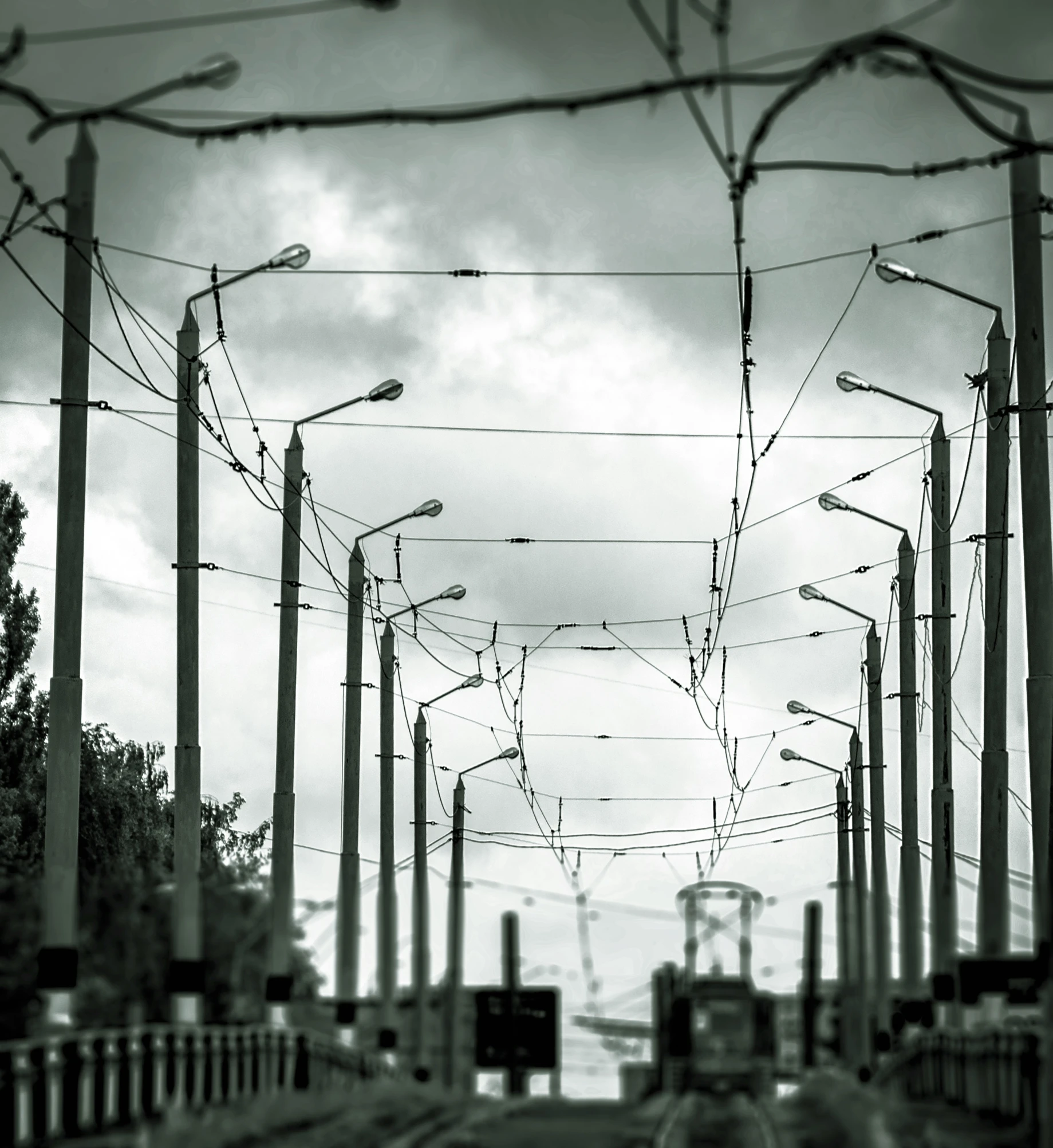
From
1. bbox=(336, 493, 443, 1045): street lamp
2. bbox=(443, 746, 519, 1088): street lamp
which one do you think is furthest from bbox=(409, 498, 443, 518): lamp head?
bbox=(443, 746, 519, 1088): street lamp

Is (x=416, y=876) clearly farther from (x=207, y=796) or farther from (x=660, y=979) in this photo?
(x=207, y=796)

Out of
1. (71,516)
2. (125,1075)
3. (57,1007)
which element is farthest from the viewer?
(71,516)

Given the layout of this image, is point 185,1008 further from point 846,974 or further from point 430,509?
Result: point 430,509

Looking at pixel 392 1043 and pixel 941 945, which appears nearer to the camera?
pixel 941 945

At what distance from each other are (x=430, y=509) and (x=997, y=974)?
22237 millimetres

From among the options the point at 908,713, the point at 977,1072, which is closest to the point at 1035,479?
the point at 977,1072

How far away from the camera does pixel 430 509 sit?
40.7 metres

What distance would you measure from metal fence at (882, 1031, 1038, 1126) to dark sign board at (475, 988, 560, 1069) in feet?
23.5

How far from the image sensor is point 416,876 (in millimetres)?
35344

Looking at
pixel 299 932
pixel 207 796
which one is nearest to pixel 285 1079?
pixel 299 932

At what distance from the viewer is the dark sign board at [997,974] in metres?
19.6

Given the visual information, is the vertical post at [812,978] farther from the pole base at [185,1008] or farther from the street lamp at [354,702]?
the street lamp at [354,702]

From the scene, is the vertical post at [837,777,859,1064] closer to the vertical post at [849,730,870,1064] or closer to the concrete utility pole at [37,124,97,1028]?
the vertical post at [849,730,870,1064]

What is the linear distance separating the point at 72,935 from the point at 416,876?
1499 cm
